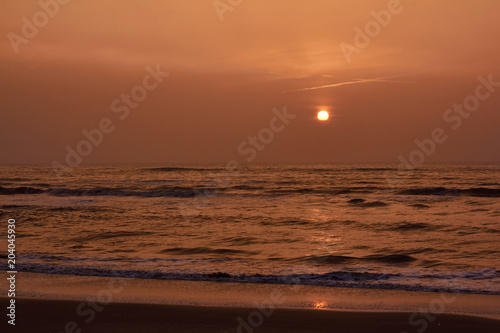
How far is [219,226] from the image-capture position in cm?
1959

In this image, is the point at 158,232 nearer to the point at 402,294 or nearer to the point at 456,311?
the point at 402,294

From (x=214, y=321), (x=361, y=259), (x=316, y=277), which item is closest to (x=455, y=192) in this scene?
(x=361, y=259)

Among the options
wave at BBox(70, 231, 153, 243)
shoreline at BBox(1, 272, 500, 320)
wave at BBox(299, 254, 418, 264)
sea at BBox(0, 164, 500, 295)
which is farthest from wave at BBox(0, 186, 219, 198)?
shoreline at BBox(1, 272, 500, 320)

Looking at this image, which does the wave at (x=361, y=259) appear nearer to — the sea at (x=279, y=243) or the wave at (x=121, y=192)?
the sea at (x=279, y=243)

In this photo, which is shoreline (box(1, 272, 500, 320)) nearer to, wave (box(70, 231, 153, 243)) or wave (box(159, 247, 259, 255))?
wave (box(159, 247, 259, 255))

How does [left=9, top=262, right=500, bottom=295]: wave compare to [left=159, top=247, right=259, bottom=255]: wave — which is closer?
[left=9, top=262, right=500, bottom=295]: wave

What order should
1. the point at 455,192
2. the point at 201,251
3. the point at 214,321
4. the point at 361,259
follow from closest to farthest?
the point at 214,321 → the point at 361,259 → the point at 201,251 → the point at 455,192

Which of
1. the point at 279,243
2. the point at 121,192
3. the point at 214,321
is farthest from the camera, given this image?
the point at 121,192

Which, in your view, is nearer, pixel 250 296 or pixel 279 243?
pixel 250 296

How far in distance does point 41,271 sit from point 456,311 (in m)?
9.24

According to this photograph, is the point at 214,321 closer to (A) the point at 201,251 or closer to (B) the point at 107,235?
(A) the point at 201,251

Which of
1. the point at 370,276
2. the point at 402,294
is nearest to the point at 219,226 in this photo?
the point at 370,276

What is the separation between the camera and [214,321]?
738 cm

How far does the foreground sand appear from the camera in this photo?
23.0ft
